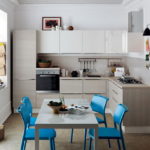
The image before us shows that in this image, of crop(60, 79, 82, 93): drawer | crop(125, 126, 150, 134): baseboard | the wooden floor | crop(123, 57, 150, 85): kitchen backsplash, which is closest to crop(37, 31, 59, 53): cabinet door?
crop(60, 79, 82, 93): drawer

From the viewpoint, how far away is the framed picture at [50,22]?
6988 mm

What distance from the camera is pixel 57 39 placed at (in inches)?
264

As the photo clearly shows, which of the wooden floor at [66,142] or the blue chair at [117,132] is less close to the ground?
the blue chair at [117,132]

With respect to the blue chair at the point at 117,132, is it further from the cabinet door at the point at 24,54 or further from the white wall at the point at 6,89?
the cabinet door at the point at 24,54

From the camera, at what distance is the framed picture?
699cm

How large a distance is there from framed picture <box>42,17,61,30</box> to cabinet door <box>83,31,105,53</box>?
0.80m

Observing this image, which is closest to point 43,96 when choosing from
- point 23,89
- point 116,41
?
point 23,89

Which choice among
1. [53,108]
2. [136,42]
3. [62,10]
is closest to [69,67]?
[62,10]

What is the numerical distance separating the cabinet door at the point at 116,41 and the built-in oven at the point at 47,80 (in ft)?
4.51

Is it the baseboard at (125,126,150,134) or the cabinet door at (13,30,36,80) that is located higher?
the cabinet door at (13,30,36,80)

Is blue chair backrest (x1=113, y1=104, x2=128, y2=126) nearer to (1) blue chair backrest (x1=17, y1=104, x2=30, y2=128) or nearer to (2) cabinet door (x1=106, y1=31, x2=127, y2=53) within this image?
(1) blue chair backrest (x1=17, y1=104, x2=30, y2=128)

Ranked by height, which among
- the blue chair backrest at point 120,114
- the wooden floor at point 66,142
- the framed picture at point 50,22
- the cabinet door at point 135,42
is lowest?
the wooden floor at point 66,142

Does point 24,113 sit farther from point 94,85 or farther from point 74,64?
point 74,64

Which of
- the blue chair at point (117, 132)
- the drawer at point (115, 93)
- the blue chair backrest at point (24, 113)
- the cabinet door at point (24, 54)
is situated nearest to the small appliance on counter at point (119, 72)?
the drawer at point (115, 93)
